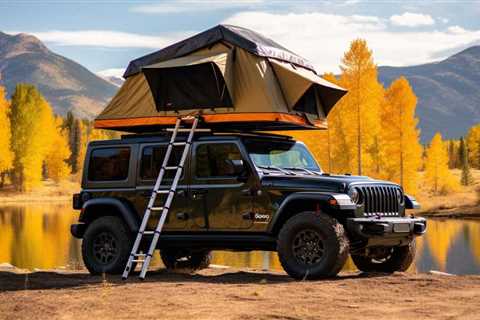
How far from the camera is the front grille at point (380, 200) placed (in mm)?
12195

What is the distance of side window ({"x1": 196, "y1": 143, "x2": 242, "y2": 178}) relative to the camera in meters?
12.7

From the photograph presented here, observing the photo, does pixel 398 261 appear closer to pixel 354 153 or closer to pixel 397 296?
pixel 397 296

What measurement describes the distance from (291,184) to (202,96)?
7.93 ft

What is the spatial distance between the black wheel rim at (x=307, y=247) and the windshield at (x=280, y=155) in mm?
1399

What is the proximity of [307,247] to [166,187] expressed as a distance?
274cm

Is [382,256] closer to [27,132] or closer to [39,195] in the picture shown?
[27,132]

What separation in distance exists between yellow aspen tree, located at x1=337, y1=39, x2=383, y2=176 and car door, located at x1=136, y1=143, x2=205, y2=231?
35.7 metres

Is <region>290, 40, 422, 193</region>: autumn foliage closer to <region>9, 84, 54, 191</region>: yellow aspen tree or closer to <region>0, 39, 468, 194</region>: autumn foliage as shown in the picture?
<region>0, 39, 468, 194</region>: autumn foliage

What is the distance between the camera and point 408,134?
53.7 meters

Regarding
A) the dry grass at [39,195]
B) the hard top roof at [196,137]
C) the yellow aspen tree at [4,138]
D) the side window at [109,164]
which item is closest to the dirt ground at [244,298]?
the side window at [109,164]

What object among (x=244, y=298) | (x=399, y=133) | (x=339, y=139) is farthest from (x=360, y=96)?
(x=244, y=298)

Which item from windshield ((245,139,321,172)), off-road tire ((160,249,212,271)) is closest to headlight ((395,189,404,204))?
windshield ((245,139,321,172))

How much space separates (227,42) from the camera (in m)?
13.5

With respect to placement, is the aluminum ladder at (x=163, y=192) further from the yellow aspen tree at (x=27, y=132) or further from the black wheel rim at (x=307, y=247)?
the yellow aspen tree at (x=27, y=132)
